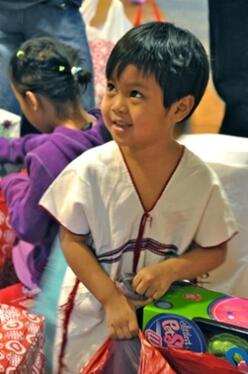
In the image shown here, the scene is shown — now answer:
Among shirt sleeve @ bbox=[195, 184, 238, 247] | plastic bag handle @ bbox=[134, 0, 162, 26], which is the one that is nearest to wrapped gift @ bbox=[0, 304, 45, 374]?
shirt sleeve @ bbox=[195, 184, 238, 247]

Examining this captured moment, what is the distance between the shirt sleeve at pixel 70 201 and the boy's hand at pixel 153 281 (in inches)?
5.1

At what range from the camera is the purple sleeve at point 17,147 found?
1.50m

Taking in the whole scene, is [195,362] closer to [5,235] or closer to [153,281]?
[153,281]

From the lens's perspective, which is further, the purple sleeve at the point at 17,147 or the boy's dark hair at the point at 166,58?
the purple sleeve at the point at 17,147

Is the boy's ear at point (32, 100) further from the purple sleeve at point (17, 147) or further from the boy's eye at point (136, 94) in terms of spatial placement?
the boy's eye at point (136, 94)

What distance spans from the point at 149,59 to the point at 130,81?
0.15ft

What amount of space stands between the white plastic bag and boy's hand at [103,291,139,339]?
124cm

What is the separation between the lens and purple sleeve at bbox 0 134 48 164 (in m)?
1.50

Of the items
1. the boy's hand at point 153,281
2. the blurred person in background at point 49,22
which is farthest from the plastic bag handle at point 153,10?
the boy's hand at point 153,281

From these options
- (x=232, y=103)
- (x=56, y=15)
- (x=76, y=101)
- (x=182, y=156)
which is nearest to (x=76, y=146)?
(x=76, y=101)

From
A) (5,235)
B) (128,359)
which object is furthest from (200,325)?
(5,235)

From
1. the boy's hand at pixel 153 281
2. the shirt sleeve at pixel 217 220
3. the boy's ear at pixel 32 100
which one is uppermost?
the boy's ear at pixel 32 100

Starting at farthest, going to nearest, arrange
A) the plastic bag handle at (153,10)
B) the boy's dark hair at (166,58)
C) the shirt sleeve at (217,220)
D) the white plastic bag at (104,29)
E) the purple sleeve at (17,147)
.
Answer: the plastic bag handle at (153,10)
the white plastic bag at (104,29)
the purple sleeve at (17,147)
the shirt sleeve at (217,220)
the boy's dark hair at (166,58)

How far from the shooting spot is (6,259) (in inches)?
62.0
